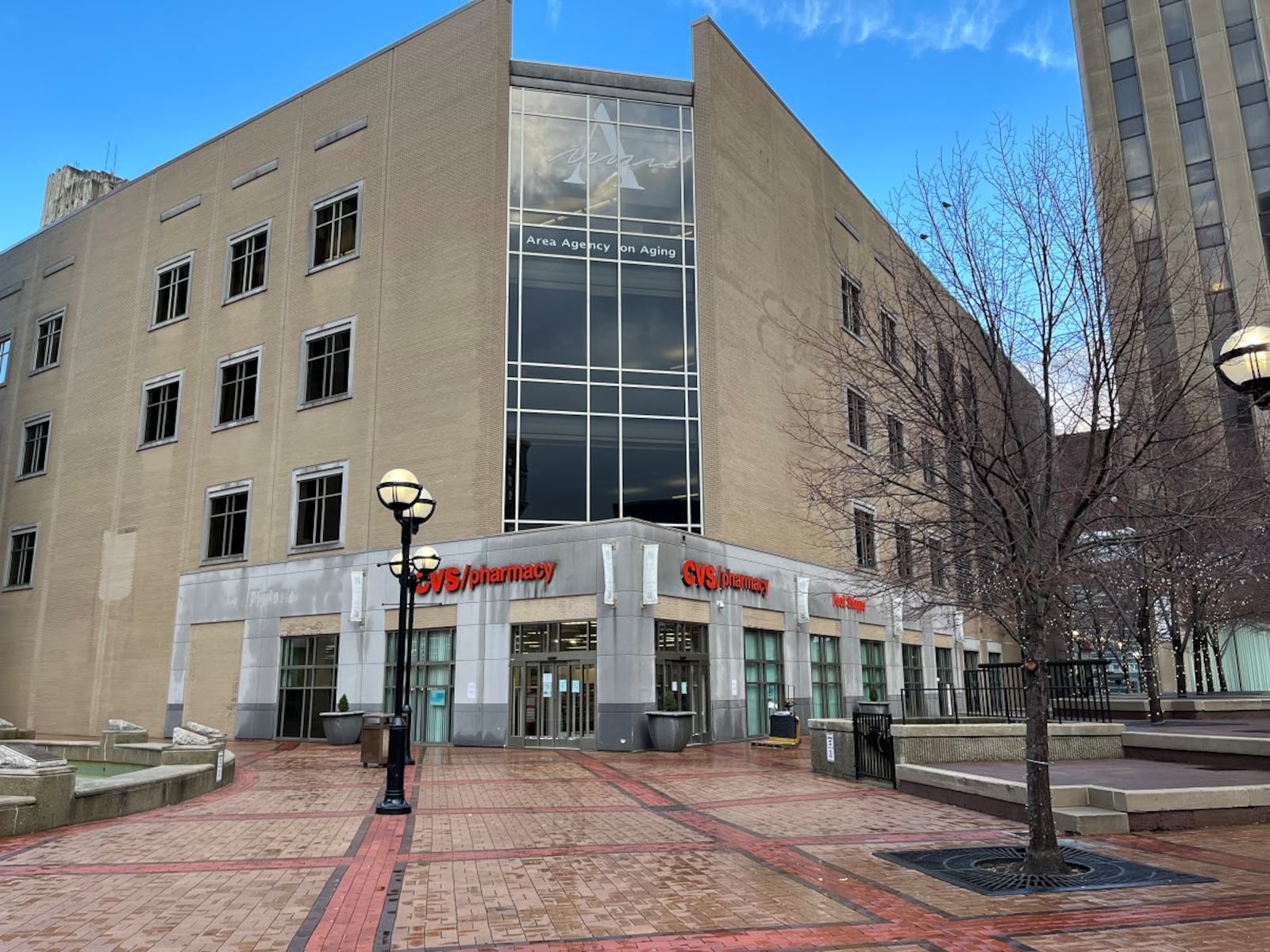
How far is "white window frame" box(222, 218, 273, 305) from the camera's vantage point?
34406 millimetres

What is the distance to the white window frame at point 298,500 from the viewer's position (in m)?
29.8

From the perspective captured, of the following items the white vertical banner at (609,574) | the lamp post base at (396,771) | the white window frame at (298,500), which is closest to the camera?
the lamp post base at (396,771)

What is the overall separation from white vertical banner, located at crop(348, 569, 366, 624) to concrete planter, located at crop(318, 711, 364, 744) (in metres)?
2.98

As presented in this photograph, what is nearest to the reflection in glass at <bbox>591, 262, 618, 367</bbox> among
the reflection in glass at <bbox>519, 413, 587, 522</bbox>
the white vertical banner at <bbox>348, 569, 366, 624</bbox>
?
the reflection in glass at <bbox>519, 413, 587, 522</bbox>

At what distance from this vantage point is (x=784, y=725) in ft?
83.9

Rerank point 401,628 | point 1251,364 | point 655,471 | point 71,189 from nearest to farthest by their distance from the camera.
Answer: point 1251,364
point 401,628
point 655,471
point 71,189

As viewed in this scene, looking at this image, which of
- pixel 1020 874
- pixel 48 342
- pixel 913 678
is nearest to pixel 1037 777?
pixel 1020 874

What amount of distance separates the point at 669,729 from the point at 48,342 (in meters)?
35.6

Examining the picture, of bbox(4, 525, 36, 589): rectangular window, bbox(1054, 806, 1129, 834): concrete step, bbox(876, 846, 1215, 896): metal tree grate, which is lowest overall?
bbox(876, 846, 1215, 896): metal tree grate

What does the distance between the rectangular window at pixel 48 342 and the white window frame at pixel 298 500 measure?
17989 mm

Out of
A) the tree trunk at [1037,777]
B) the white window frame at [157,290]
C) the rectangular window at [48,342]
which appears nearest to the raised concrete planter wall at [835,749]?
the tree trunk at [1037,777]

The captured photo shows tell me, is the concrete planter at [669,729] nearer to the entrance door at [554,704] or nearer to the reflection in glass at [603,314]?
the entrance door at [554,704]

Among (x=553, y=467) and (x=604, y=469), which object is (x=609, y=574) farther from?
(x=553, y=467)

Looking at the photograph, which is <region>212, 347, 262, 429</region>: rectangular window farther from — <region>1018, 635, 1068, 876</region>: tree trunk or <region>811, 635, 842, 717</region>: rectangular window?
<region>1018, 635, 1068, 876</region>: tree trunk
